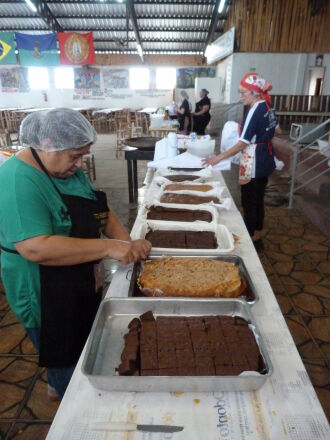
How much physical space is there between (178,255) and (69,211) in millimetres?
533

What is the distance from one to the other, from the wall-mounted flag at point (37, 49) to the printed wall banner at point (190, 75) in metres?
5.55

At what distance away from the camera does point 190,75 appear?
14508 millimetres

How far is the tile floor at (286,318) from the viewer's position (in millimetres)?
1705

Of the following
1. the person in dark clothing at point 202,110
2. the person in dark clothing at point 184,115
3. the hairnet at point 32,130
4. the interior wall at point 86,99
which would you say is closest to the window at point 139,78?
the interior wall at point 86,99

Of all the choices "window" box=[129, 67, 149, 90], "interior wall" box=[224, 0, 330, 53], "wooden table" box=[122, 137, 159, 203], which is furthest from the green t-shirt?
"window" box=[129, 67, 149, 90]

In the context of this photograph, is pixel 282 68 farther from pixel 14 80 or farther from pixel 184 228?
pixel 14 80

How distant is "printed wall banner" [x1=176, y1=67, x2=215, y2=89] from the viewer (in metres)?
14.1

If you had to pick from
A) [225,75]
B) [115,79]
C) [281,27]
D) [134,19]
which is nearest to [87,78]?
[115,79]

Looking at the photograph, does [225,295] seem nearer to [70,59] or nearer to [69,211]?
[69,211]

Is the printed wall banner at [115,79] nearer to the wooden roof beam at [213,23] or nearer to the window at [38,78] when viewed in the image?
the window at [38,78]

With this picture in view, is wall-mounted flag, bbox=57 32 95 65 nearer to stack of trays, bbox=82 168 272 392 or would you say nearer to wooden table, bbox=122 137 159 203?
wooden table, bbox=122 137 159 203

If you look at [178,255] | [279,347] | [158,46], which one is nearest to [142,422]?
[279,347]

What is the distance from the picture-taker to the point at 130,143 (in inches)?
174

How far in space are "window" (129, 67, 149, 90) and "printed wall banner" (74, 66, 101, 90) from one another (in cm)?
153
